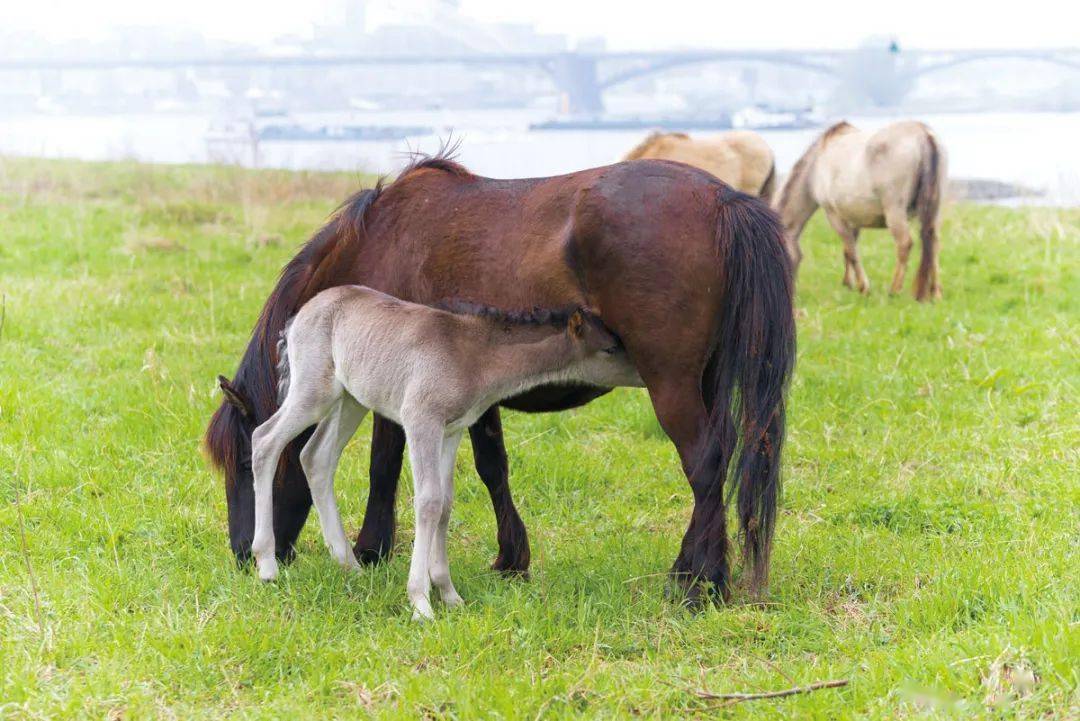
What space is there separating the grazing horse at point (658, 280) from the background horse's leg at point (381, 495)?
0.61 m

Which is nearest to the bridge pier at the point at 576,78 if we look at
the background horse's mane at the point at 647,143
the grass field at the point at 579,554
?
the background horse's mane at the point at 647,143

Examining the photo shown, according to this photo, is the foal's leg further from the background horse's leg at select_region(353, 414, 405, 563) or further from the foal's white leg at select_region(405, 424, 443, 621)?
the foal's white leg at select_region(405, 424, 443, 621)

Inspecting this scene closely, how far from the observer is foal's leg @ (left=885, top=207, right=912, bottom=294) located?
11.2 metres

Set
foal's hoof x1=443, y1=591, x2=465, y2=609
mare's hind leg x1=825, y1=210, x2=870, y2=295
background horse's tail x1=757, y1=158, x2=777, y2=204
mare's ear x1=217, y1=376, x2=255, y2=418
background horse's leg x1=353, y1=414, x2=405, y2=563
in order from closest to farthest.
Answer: foal's hoof x1=443, y1=591, x2=465, y2=609 → mare's ear x1=217, y1=376, x2=255, y2=418 → background horse's leg x1=353, y1=414, x2=405, y2=563 → mare's hind leg x1=825, y1=210, x2=870, y2=295 → background horse's tail x1=757, y1=158, x2=777, y2=204

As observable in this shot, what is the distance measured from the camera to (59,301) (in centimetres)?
935

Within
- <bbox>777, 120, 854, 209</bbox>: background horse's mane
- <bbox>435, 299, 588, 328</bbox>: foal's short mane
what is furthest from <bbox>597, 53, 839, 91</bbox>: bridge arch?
<bbox>435, 299, 588, 328</bbox>: foal's short mane

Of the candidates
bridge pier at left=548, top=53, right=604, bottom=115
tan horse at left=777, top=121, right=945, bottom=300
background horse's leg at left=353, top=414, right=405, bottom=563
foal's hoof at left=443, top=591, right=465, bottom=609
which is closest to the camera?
foal's hoof at left=443, top=591, right=465, bottom=609

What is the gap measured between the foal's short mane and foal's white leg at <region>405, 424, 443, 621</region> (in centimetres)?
46

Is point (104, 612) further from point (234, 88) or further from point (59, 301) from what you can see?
point (234, 88)

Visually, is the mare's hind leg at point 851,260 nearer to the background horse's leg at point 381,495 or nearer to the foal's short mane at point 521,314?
the background horse's leg at point 381,495

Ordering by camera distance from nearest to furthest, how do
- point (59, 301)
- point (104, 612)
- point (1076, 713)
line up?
1. point (1076, 713)
2. point (104, 612)
3. point (59, 301)

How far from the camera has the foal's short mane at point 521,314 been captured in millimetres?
4176

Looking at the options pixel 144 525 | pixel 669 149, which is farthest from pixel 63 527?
pixel 669 149

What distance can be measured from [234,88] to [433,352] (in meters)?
49.3
